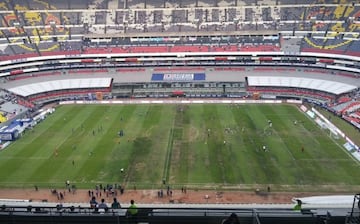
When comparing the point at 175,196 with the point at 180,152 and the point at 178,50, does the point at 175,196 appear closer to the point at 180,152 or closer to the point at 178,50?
the point at 180,152

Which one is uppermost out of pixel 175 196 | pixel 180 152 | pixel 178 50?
pixel 178 50

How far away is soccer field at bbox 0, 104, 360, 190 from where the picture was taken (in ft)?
106

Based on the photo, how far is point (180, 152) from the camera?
125ft

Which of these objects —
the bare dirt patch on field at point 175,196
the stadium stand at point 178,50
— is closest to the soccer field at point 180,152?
the bare dirt patch on field at point 175,196

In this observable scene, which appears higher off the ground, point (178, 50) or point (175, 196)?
point (178, 50)

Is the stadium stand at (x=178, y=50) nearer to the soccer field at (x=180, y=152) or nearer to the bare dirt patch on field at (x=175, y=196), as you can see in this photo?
the soccer field at (x=180, y=152)

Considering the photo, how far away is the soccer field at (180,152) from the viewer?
106 feet

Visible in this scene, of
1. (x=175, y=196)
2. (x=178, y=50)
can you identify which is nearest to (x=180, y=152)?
(x=175, y=196)

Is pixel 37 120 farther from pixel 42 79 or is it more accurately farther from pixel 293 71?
pixel 293 71

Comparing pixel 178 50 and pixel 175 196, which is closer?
pixel 175 196

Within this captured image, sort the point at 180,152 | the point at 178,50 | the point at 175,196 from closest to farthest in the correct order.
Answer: the point at 175,196
the point at 180,152
the point at 178,50

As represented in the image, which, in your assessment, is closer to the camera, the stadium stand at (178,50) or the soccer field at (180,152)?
the soccer field at (180,152)

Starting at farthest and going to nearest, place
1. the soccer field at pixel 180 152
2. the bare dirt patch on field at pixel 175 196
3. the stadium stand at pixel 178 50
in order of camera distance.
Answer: the stadium stand at pixel 178 50 < the soccer field at pixel 180 152 < the bare dirt patch on field at pixel 175 196

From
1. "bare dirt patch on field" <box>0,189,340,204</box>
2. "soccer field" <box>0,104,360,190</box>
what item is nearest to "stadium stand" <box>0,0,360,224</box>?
"soccer field" <box>0,104,360,190</box>
